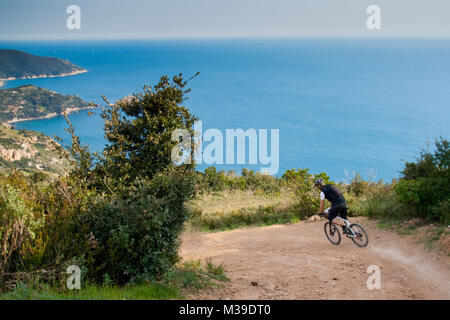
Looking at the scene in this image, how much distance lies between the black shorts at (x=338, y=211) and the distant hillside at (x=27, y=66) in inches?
6783

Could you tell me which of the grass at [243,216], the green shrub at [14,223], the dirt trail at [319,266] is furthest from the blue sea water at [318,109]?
the green shrub at [14,223]

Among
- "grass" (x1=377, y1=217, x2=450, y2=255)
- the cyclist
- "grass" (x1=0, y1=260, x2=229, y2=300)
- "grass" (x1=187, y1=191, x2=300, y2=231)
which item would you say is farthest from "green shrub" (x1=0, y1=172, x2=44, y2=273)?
"grass" (x1=187, y1=191, x2=300, y2=231)

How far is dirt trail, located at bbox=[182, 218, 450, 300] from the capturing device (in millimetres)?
6266

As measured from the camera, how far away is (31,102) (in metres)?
118

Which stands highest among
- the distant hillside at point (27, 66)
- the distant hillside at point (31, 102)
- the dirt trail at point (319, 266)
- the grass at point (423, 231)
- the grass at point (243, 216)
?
the distant hillside at point (27, 66)

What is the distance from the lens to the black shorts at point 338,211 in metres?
9.27

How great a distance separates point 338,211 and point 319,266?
2.04 m

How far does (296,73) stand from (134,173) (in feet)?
638

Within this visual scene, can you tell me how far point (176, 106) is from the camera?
27.8 feet

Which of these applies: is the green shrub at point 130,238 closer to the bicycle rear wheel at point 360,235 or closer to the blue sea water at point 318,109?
the bicycle rear wheel at point 360,235

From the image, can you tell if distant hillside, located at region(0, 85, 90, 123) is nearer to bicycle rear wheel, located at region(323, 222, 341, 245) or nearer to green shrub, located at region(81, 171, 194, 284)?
bicycle rear wheel, located at region(323, 222, 341, 245)
